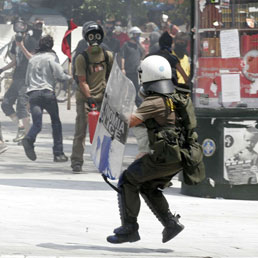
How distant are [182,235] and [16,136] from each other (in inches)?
390

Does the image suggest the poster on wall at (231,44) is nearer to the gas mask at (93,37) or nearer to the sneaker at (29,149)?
the gas mask at (93,37)

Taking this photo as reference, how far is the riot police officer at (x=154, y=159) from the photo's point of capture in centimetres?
788

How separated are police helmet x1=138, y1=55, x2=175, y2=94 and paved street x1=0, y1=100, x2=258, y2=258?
3.95 feet

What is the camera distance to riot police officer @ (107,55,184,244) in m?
7.88

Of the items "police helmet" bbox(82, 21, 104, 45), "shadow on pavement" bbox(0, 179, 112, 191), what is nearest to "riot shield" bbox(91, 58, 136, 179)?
"shadow on pavement" bbox(0, 179, 112, 191)

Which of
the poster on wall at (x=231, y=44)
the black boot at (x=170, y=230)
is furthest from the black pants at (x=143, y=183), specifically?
the poster on wall at (x=231, y=44)

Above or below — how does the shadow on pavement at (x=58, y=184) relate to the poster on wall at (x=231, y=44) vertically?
below

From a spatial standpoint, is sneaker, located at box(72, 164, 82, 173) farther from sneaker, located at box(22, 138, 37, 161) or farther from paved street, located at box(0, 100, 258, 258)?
sneaker, located at box(22, 138, 37, 161)

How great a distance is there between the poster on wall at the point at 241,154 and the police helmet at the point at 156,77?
3152 mm

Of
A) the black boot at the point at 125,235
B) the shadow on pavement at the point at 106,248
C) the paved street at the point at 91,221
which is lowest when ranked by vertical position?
the paved street at the point at 91,221

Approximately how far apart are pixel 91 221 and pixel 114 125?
156 cm

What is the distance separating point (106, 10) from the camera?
41188 mm

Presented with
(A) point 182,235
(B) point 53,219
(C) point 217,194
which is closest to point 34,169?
(C) point 217,194

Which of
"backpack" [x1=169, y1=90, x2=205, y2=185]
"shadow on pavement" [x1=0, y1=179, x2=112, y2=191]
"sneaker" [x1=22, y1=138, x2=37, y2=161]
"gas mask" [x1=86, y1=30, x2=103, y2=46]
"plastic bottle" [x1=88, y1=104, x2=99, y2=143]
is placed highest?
"gas mask" [x1=86, y1=30, x2=103, y2=46]
